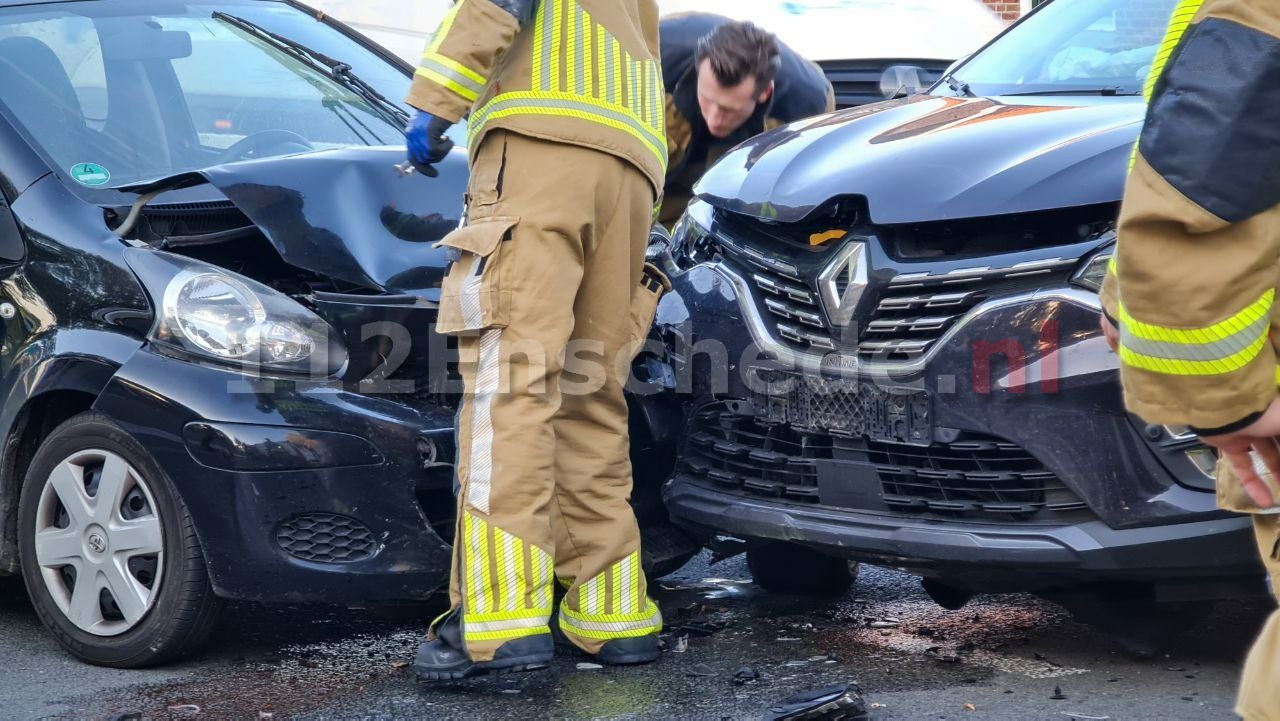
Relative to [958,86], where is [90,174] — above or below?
below

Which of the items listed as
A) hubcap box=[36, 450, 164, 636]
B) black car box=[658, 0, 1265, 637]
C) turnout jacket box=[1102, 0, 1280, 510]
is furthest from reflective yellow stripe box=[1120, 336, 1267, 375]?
hubcap box=[36, 450, 164, 636]

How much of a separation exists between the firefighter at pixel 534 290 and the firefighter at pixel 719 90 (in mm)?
828

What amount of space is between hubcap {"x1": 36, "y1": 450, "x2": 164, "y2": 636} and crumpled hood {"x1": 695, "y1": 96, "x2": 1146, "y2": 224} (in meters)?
1.52

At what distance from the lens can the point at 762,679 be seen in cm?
326

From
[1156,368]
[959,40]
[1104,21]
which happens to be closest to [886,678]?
[1156,368]

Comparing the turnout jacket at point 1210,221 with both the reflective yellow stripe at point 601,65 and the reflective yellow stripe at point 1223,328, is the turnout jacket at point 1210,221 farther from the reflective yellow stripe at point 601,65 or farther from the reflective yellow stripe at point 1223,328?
the reflective yellow stripe at point 601,65

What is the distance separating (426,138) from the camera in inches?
122

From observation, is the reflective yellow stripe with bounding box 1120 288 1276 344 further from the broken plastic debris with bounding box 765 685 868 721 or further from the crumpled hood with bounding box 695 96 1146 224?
the broken plastic debris with bounding box 765 685 868 721

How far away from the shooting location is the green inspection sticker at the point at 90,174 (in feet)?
12.2

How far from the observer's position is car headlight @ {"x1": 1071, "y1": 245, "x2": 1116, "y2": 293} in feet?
9.31

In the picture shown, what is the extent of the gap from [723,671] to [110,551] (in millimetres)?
1428

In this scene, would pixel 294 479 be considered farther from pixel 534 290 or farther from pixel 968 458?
pixel 968 458

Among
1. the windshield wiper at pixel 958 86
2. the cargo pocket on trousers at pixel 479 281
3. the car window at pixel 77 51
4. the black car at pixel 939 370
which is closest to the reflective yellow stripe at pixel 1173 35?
the black car at pixel 939 370

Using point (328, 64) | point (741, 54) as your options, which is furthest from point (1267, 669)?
point (328, 64)
